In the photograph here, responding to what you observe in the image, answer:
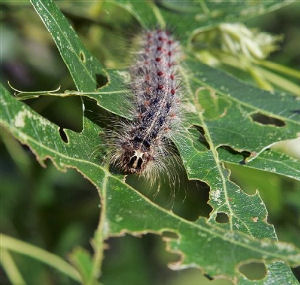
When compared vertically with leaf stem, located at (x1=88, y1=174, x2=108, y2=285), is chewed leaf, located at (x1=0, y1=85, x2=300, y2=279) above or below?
above

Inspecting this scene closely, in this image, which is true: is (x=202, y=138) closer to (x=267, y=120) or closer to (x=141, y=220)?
(x=267, y=120)

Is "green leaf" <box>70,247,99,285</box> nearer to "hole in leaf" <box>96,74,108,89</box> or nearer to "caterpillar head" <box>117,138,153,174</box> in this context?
"caterpillar head" <box>117,138,153,174</box>

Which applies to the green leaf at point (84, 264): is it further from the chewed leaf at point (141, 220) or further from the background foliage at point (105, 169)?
the chewed leaf at point (141, 220)

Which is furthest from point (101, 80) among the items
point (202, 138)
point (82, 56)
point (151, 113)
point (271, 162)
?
point (271, 162)

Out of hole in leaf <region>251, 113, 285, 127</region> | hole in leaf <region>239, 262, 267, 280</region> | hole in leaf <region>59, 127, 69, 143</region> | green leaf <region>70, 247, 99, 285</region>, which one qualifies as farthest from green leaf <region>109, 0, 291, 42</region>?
hole in leaf <region>239, 262, 267, 280</region>

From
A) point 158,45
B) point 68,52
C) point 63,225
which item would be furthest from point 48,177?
point 68,52

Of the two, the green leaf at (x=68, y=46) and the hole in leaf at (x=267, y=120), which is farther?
the hole in leaf at (x=267, y=120)

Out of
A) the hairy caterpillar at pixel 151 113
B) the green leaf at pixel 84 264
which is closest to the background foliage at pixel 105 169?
the green leaf at pixel 84 264
